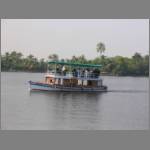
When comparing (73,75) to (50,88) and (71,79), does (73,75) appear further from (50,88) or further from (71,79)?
(50,88)

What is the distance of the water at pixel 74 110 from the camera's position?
1170cm

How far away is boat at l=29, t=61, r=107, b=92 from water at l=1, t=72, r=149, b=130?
1.21 feet

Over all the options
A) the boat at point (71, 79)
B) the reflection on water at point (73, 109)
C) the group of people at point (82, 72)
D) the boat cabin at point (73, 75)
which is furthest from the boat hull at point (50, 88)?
the group of people at point (82, 72)

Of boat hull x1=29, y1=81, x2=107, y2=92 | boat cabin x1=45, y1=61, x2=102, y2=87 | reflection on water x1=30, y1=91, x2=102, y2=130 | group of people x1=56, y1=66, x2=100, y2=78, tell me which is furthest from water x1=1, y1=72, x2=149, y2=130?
group of people x1=56, y1=66, x2=100, y2=78

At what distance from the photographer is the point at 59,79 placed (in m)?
19.0

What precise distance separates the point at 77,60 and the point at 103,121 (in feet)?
17.1

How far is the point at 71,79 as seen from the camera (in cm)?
1925

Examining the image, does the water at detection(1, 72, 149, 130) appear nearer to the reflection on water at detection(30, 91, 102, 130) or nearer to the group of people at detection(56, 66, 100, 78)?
the reflection on water at detection(30, 91, 102, 130)

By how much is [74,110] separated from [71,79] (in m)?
5.22

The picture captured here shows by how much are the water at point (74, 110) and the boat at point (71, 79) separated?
1.21 ft

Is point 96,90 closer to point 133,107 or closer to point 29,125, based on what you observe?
point 133,107

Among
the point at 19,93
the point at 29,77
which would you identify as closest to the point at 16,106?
the point at 19,93

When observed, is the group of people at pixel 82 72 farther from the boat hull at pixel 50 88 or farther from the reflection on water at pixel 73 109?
the reflection on water at pixel 73 109

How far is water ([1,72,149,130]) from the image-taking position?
11695 mm
